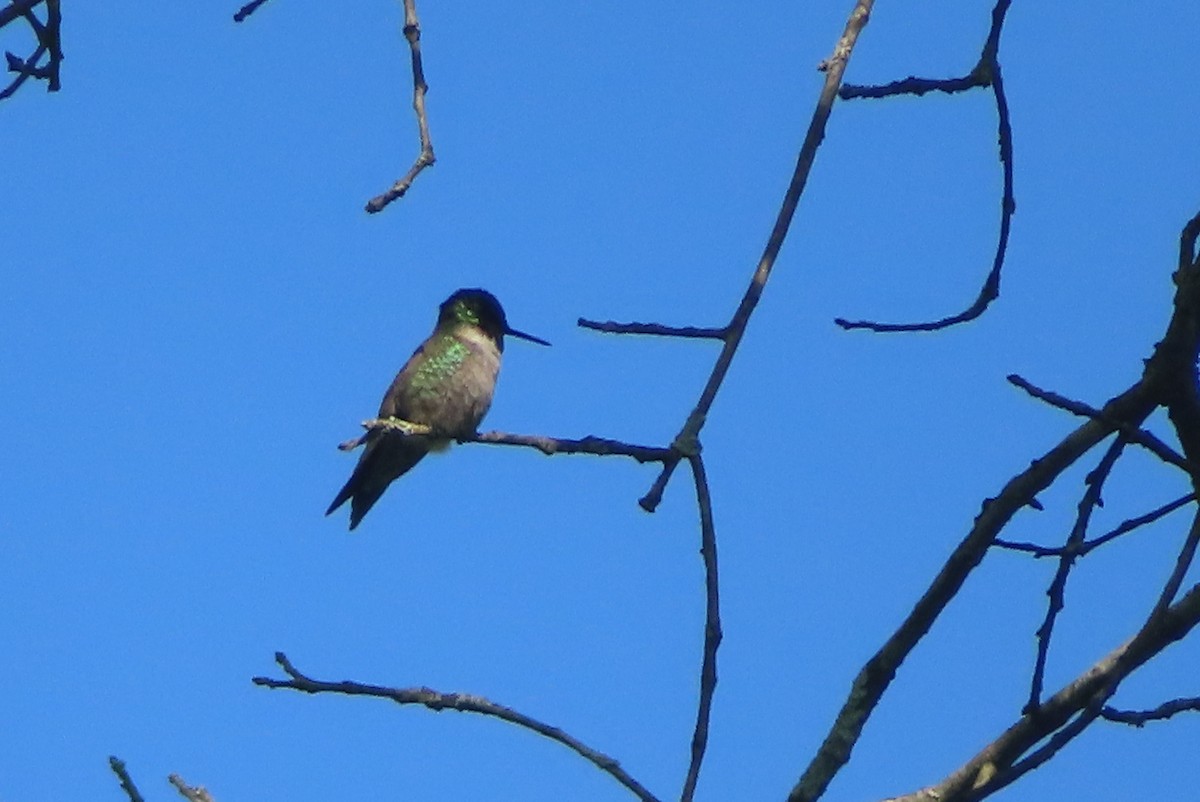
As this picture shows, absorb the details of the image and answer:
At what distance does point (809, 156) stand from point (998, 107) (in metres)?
0.65

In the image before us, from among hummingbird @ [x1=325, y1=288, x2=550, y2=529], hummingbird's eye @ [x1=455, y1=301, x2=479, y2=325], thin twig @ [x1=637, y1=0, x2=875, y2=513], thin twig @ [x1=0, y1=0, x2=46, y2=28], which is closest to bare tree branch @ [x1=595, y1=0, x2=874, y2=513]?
thin twig @ [x1=637, y1=0, x2=875, y2=513]

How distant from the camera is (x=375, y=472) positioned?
7.89 meters

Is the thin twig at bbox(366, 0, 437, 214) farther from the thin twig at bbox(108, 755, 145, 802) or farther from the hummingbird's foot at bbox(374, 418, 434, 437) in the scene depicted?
the hummingbird's foot at bbox(374, 418, 434, 437)

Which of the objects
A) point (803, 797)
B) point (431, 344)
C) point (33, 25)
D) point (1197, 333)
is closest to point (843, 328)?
point (1197, 333)

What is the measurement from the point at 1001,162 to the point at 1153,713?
1170 mm

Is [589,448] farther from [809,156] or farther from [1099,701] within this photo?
[1099,701]

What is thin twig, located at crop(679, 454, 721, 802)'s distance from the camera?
2314 millimetres

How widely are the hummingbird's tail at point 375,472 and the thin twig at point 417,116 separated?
176 inches

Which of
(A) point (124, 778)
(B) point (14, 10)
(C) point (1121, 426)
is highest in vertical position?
(B) point (14, 10)

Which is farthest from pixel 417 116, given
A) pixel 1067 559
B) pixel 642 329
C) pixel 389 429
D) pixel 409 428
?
pixel 409 428

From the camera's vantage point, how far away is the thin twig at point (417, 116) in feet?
9.45

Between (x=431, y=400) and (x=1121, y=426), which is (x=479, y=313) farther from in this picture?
(x=1121, y=426)

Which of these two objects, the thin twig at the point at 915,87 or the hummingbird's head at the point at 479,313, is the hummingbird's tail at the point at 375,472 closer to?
the hummingbird's head at the point at 479,313

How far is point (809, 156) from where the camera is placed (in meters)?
2.84
